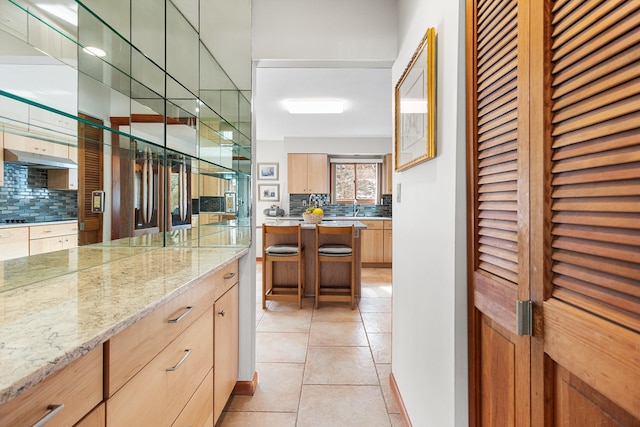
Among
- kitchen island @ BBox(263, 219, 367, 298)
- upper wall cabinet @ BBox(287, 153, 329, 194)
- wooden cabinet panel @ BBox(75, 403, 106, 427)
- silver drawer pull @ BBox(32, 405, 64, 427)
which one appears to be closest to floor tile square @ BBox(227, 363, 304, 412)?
wooden cabinet panel @ BBox(75, 403, 106, 427)

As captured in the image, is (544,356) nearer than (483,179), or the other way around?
(544,356)

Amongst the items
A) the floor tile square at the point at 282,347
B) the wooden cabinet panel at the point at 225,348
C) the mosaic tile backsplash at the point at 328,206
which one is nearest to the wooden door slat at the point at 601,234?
the wooden cabinet panel at the point at 225,348

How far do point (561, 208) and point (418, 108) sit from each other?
0.96m

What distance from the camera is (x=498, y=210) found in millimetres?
979

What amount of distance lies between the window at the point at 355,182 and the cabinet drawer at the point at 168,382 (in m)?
5.72

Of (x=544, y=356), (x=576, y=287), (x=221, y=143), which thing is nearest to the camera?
(x=576, y=287)

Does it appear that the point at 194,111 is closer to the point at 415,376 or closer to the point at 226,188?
the point at 226,188

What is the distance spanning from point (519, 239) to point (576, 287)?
19 cm

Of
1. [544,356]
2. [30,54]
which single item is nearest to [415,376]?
[544,356]

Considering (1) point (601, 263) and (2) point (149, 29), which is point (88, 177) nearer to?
(2) point (149, 29)

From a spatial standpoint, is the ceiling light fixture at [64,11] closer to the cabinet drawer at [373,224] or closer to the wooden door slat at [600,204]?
the wooden door slat at [600,204]

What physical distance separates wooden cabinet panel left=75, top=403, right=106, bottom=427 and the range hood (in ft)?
2.62

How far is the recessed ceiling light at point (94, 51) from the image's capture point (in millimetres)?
1320

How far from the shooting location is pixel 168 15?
1875 mm
